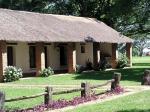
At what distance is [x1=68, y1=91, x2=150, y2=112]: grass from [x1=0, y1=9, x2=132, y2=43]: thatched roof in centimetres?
1257

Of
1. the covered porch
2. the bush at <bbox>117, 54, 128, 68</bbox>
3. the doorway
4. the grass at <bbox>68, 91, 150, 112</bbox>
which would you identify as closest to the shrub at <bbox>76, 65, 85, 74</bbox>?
the covered porch

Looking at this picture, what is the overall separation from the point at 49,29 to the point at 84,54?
21.0 ft

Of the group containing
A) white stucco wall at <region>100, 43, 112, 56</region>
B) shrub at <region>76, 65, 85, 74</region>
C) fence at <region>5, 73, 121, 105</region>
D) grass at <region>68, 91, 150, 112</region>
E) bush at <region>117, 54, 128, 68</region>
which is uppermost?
white stucco wall at <region>100, 43, 112, 56</region>

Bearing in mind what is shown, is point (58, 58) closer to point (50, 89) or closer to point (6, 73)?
point (6, 73)

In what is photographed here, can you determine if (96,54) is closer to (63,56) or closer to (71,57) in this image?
(63,56)

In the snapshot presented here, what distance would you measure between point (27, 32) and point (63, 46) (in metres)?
7.10

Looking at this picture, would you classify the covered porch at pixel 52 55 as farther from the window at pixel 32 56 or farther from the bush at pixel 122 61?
the bush at pixel 122 61

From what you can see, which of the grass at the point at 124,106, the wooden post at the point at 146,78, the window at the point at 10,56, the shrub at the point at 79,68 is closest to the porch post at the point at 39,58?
the window at the point at 10,56

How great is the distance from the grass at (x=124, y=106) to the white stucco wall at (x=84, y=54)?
2156 centimetres

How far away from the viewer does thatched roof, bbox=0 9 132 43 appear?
31.3 meters

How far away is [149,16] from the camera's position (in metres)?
38.5

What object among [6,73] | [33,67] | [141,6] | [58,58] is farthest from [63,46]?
[6,73]

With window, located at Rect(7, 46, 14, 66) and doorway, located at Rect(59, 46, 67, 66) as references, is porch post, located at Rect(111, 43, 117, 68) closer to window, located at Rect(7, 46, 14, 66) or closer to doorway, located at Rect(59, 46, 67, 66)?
doorway, located at Rect(59, 46, 67, 66)

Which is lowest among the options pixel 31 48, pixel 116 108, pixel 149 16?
pixel 116 108
